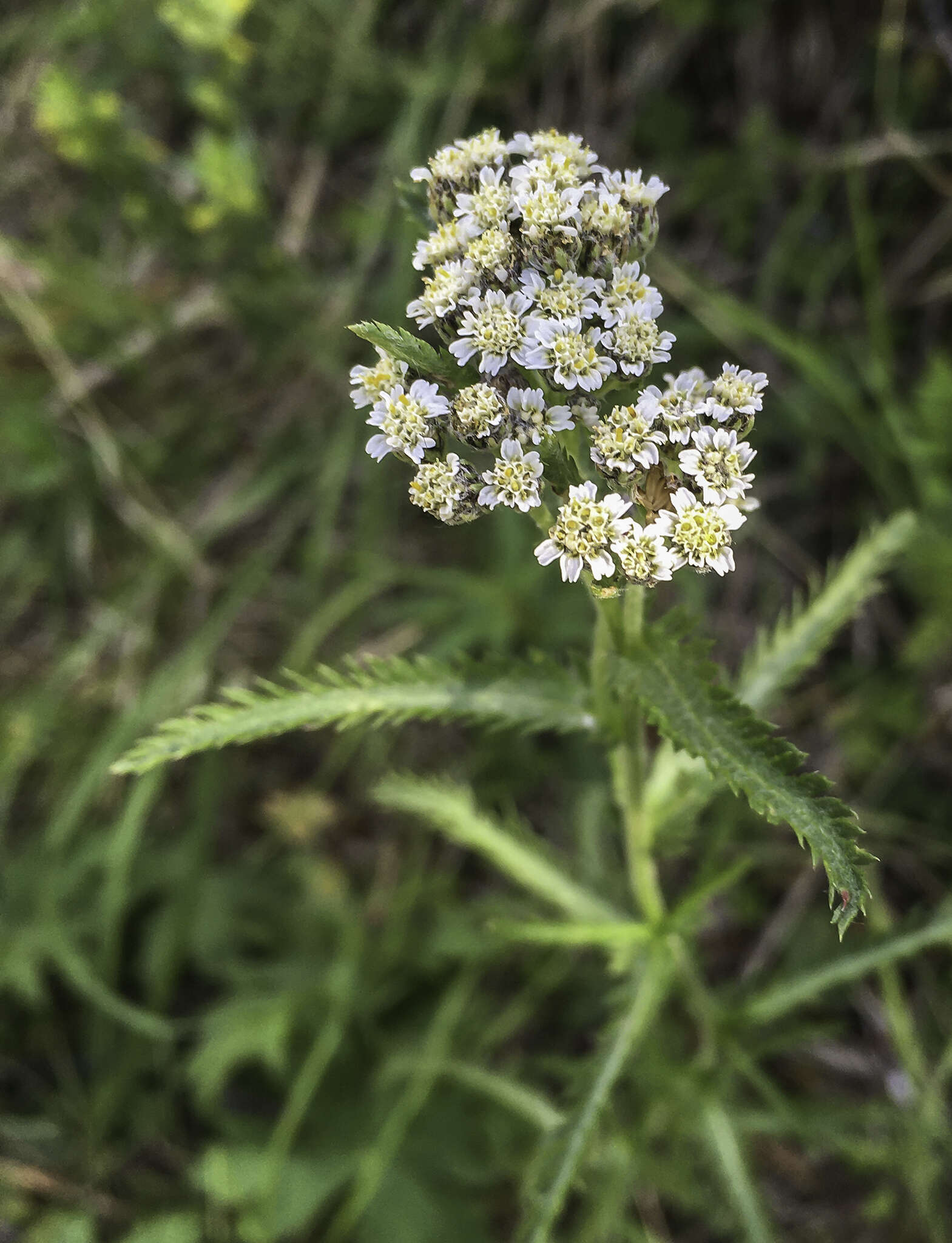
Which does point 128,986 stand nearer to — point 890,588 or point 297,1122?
point 297,1122

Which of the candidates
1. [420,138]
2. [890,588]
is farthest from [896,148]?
[420,138]

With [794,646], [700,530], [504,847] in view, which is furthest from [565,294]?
[504,847]

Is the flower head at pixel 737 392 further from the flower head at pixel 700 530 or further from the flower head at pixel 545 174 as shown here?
the flower head at pixel 545 174

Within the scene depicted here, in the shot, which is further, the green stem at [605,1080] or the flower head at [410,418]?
the green stem at [605,1080]

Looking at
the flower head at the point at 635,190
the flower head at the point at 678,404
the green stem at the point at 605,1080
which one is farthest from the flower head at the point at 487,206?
the green stem at the point at 605,1080

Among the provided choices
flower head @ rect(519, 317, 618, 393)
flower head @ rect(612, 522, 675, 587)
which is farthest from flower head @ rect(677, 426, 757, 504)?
flower head @ rect(519, 317, 618, 393)

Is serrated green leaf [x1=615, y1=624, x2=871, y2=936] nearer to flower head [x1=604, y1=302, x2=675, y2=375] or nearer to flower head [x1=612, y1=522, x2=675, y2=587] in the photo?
flower head [x1=612, y1=522, x2=675, y2=587]

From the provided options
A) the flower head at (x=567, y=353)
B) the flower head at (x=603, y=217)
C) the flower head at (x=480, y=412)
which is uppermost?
the flower head at (x=603, y=217)
